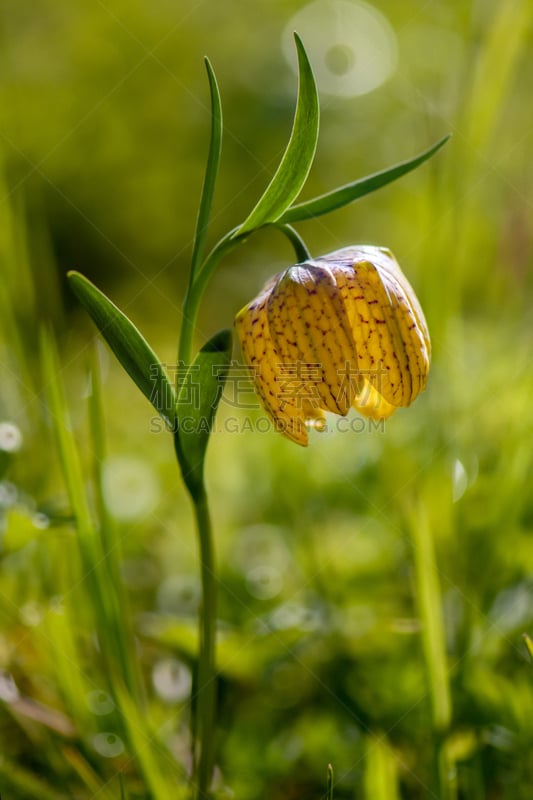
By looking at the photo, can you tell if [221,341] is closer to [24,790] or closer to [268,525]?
[24,790]

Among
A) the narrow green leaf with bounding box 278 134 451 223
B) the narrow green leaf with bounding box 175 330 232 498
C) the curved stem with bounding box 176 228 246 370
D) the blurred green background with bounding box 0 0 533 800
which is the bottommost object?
the blurred green background with bounding box 0 0 533 800

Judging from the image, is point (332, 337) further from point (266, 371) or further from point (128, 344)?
point (128, 344)

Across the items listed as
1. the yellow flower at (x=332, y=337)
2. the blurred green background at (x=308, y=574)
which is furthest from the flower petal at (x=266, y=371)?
the blurred green background at (x=308, y=574)

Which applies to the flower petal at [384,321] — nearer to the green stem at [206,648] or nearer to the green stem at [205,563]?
the green stem at [205,563]

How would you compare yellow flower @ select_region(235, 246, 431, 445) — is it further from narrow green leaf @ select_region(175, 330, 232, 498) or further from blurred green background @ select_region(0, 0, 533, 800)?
blurred green background @ select_region(0, 0, 533, 800)

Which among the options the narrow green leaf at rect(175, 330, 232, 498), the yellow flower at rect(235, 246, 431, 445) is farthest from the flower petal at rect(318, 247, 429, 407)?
the narrow green leaf at rect(175, 330, 232, 498)
